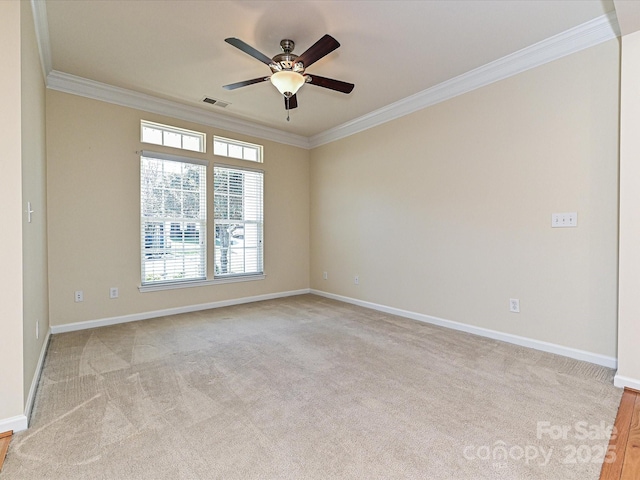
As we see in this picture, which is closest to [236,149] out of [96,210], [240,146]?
[240,146]

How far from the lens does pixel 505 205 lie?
321 centimetres

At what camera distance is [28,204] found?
2.10 m

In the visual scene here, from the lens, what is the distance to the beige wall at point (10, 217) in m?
1.74

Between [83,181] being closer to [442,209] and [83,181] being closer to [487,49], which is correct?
[442,209]

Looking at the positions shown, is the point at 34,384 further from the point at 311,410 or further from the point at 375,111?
the point at 375,111

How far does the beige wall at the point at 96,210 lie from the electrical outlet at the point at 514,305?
378 cm

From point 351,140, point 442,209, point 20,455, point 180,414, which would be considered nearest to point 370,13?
point 442,209

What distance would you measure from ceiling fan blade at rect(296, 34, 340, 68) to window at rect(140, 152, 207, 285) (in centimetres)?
253

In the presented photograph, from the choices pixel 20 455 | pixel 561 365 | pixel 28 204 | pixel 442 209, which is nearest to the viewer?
pixel 20 455

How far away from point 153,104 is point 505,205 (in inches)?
169

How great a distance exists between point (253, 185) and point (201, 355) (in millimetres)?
2950

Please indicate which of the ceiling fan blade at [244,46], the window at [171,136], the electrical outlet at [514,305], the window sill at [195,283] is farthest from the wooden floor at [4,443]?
the electrical outlet at [514,305]

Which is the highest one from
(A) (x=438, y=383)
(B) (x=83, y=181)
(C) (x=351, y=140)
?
(C) (x=351, y=140)

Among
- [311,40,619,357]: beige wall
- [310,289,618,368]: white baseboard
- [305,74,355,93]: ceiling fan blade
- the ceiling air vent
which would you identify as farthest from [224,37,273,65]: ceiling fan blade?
[310,289,618,368]: white baseboard
